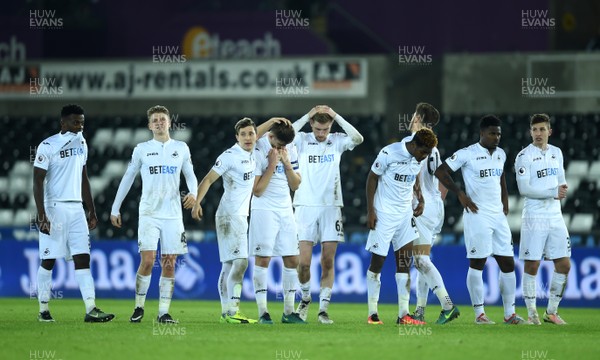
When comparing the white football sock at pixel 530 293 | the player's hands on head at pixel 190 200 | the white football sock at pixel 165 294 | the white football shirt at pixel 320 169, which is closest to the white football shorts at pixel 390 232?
the white football shirt at pixel 320 169

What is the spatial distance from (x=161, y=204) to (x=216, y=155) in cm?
1215

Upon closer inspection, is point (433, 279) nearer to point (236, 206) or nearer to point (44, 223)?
point (236, 206)

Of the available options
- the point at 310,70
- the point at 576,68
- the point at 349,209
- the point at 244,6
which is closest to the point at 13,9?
the point at 244,6

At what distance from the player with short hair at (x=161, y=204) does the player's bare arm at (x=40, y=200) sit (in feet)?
2.42

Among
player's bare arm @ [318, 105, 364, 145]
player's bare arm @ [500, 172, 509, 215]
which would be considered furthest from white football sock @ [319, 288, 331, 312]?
player's bare arm @ [500, 172, 509, 215]

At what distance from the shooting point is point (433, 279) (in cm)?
1359

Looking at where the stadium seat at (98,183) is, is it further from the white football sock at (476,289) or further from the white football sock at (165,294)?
the white football sock at (476,289)

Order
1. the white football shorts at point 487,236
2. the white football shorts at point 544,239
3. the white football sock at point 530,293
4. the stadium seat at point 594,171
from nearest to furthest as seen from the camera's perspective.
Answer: the white football shorts at point 487,236
the white football sock at point 530,293
the white football shorts at point 544,239
the stadium seat at point 594,171

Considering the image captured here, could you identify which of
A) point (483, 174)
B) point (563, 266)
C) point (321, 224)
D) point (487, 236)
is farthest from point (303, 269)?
point (563, 266)

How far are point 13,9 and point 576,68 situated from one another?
1290 cm

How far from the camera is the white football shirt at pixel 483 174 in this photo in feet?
45.9

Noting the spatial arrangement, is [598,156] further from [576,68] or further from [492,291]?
[492,291]

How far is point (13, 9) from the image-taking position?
91.5 feet

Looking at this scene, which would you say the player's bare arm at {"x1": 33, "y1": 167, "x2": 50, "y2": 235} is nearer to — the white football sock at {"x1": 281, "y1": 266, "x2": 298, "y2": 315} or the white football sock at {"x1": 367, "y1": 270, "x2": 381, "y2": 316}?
the white football sock at {"x1": 281, "y1": 266, "x2": 298, "y2": 315}
